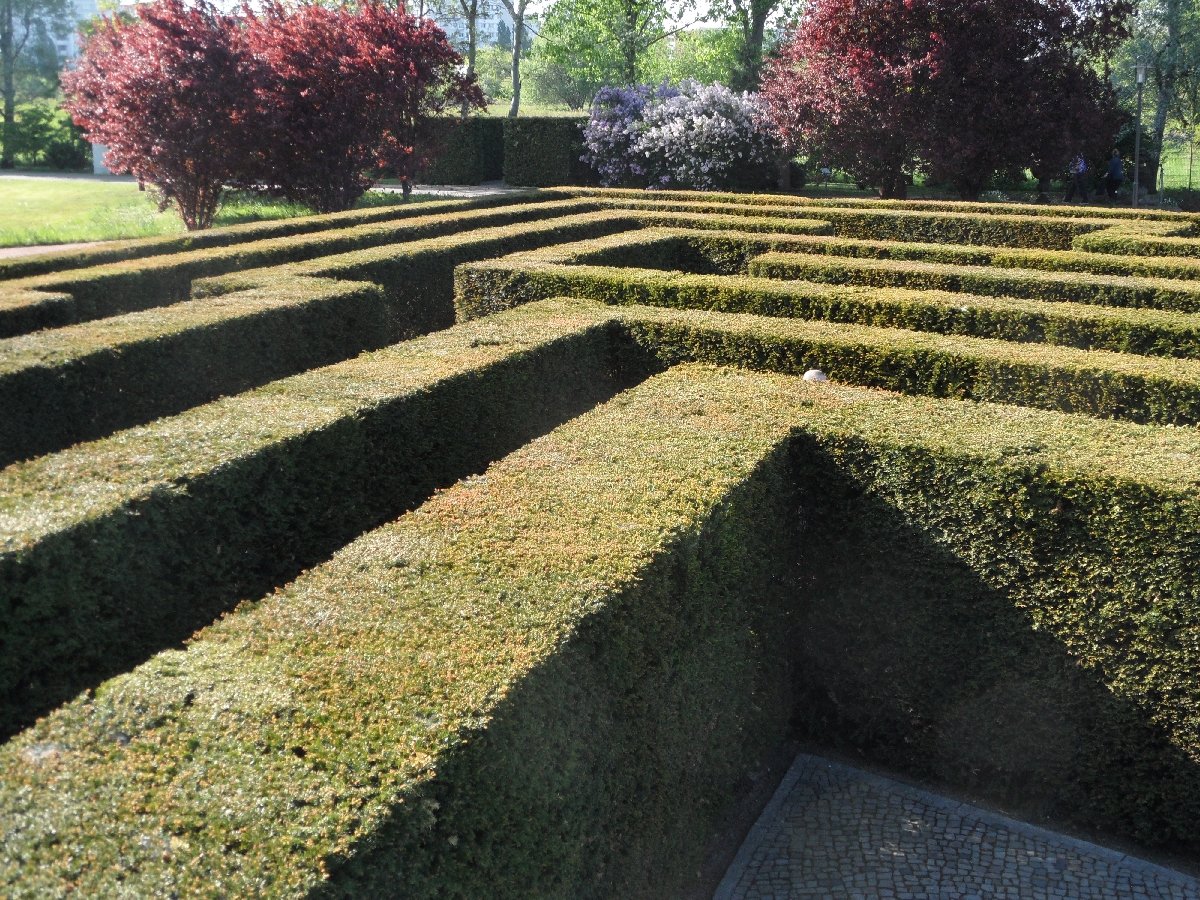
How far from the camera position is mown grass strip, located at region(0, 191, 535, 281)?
1250 cm

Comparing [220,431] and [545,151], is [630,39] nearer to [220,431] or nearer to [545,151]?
[545,151]

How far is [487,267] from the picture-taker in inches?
436

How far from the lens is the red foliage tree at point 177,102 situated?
1767cm

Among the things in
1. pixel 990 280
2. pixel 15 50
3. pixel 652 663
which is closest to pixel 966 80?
pixel 990 280

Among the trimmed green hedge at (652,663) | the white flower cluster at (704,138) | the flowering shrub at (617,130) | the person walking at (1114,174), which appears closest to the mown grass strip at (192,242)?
the trimmed green hedge at (652,663)

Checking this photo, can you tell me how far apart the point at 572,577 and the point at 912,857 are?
8.88 feet

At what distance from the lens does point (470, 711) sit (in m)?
3.35

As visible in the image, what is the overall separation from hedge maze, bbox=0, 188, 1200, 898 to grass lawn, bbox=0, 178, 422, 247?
11256 millimetres

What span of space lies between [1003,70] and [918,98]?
1617mm

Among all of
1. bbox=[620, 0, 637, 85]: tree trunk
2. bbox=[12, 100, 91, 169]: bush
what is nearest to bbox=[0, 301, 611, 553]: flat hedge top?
bbox=[12, 100, 91, 169]: bush

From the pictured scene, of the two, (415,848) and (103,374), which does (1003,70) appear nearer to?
(103,374)

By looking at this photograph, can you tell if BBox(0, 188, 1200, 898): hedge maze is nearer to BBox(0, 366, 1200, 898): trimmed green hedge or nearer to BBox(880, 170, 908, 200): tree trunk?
BBox(0, 366, 1200, 898): trimmed green hedge

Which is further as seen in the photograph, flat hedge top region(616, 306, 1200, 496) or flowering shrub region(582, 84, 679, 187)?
flowering shrub region(582, 84, 679, 187)

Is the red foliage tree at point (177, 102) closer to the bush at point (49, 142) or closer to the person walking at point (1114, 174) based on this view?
the bush at point (49, 142)
